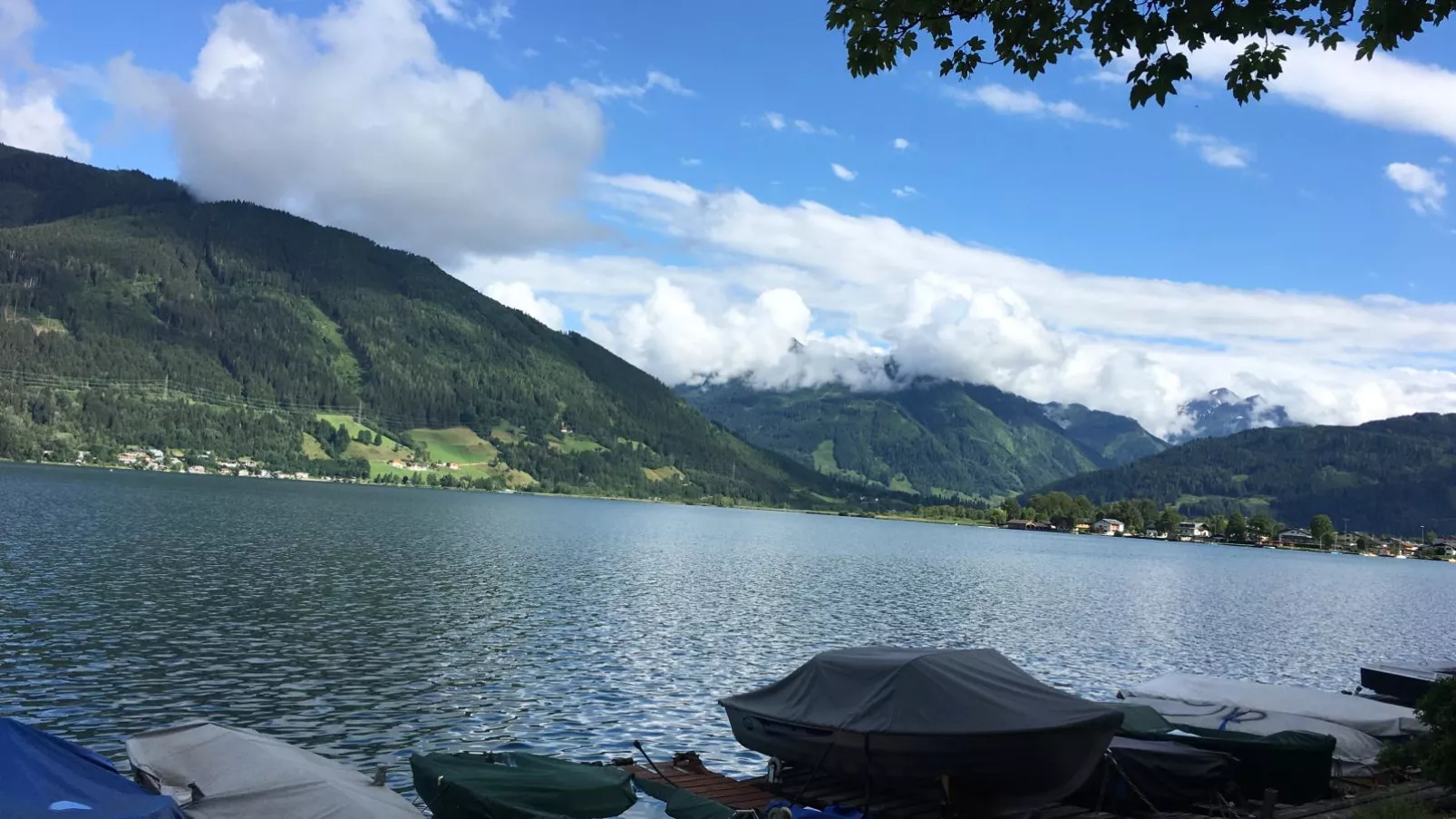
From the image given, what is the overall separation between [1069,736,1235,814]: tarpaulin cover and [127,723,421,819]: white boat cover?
1558cm

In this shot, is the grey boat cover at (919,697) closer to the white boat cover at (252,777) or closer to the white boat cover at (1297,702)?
the white boat cover at (252,777)

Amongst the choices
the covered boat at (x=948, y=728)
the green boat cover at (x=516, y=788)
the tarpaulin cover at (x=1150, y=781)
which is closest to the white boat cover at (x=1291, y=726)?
the tarpaulin cover at (x=1150, y=781)

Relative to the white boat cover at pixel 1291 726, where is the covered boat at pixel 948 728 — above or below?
above

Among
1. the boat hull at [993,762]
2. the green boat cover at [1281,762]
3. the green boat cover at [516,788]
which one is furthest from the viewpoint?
the green boat cover at [1281,762]

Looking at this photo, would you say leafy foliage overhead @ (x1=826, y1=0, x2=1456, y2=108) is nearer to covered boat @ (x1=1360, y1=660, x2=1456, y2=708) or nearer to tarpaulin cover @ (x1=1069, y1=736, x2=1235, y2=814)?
tarpaulin cover @ (x1=1069, y1=736, x2=1235, y2=814)

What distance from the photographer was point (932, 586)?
98562 millimetres

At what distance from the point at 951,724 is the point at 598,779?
7.72 m

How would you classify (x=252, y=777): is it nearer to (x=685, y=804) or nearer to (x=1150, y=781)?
(x=685, y=804)

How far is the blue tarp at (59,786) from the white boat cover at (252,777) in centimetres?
126

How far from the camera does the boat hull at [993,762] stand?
2066 cm

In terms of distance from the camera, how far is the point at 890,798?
→ 22.0 metres

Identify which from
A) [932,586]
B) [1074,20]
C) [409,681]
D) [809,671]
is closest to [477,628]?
[409,681]

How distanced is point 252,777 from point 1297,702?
30912 millimetres

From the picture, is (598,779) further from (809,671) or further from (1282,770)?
(1282,770)
